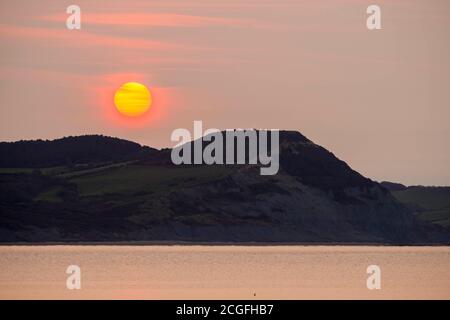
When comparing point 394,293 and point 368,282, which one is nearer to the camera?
point 394,293

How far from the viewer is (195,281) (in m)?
131

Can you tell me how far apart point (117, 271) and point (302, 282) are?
1229 inches

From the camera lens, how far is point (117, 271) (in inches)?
6142
